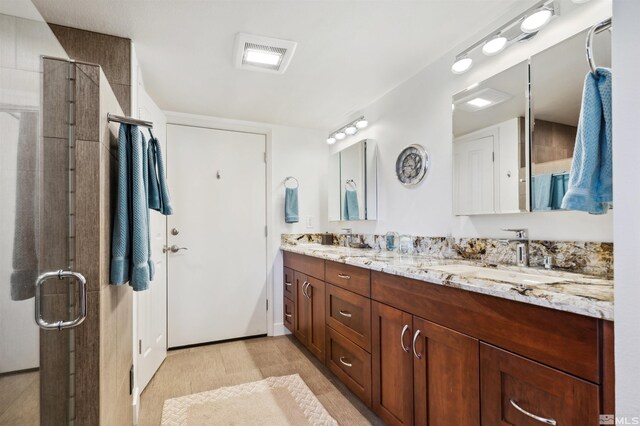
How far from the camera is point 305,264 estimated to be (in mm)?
2645

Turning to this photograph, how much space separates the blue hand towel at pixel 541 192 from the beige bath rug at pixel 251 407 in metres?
1.55

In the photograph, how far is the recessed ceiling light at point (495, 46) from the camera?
153 cm

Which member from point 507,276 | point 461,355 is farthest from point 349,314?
point 507,276

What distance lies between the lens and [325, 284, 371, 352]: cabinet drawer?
1.77m

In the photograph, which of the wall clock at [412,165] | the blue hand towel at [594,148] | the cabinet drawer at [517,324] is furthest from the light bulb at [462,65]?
the cabinet drawer at [517,324]

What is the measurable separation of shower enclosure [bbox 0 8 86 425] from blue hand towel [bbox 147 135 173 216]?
17.7 inches

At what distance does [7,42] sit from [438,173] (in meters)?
2.03

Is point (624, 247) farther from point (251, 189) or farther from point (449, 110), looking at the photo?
point (251, 189)

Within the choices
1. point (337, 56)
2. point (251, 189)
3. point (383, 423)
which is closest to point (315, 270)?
point (383, 423)

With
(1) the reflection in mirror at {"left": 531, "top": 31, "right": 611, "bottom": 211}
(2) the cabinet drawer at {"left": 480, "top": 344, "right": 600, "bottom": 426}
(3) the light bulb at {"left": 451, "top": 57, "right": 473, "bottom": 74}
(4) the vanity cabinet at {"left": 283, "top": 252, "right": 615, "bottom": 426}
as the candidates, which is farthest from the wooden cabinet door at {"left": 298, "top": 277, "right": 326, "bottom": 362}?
(3) the light bulb at {"left": 451, "top": 57, "right": 473, "bottom": 74}

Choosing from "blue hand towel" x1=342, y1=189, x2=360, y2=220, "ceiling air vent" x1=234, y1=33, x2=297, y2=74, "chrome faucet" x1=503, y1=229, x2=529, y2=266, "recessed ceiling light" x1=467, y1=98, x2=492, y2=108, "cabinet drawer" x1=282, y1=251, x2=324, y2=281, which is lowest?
"cabinet drawer" x1=282, y1=251, x2=324, y2=281

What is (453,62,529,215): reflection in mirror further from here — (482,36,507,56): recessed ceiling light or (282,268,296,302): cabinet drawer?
(282,268,296,302): cabinet drawer

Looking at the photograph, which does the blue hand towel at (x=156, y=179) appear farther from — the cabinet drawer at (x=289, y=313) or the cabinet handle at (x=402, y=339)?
the cabinet drawer at (x=289, y=313)

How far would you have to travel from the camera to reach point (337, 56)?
2012 millimetres
